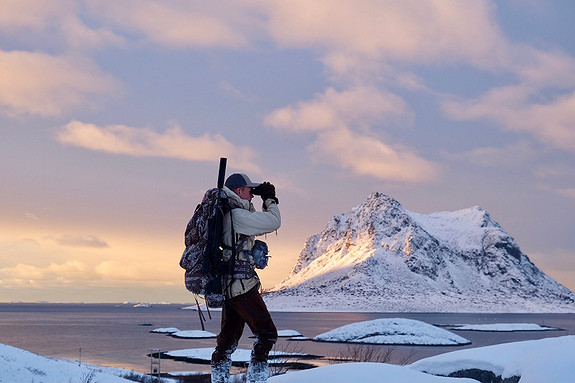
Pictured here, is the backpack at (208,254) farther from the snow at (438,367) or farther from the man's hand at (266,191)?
the snow at (438,367)

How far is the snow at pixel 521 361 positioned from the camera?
385 inches

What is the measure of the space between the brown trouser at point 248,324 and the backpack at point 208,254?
1.00 ft

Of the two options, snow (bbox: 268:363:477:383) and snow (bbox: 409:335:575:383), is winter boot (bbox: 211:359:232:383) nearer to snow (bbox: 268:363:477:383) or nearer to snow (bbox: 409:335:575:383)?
snow (bbox: 268:363:477:383)

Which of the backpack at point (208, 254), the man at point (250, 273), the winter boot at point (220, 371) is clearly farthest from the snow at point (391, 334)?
the backpack at point (208, 254)

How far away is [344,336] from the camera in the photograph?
10312 centimetres

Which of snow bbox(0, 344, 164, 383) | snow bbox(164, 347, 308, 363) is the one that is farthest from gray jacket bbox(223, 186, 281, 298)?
snow bbox(164, 347, 308, 363)

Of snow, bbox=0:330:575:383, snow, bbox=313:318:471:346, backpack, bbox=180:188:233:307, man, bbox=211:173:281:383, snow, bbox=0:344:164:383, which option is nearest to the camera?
backpack, bbox=180:188:233:307

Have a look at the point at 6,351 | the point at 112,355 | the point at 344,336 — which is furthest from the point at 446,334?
the point at 6,351

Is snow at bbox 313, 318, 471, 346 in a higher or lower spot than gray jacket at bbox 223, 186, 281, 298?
lower

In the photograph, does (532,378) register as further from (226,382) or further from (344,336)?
(344,336)

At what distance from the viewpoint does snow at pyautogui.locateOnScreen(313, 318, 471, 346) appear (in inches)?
3804

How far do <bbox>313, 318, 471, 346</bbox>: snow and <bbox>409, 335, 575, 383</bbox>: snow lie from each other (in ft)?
267

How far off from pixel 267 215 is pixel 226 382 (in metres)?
2.40

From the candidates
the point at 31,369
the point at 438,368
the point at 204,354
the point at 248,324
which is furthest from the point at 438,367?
the point at 204,354
